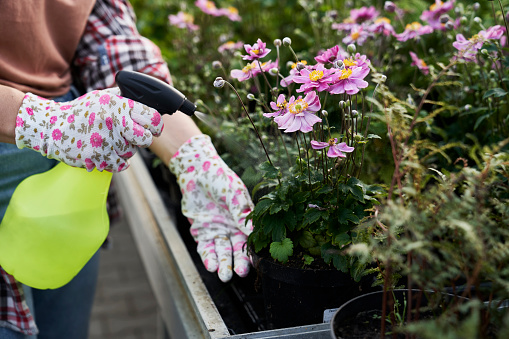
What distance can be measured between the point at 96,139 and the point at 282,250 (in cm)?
46

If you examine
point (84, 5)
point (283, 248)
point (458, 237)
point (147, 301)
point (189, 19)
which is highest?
point (458, 237)

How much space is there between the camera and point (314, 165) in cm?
120

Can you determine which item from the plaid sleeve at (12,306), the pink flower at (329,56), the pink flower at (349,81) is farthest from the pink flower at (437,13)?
the plaid sleeve at (12,306)

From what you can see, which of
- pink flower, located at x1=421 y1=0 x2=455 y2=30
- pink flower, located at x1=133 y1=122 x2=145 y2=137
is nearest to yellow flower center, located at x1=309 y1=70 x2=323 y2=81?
pink flower, located at x1=133 y1=122 x2=145 y2=137

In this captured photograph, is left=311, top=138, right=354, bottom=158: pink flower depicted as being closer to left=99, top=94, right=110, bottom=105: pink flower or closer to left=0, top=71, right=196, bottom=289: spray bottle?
left=99, top=94, right=110, bottom=105: pink flower

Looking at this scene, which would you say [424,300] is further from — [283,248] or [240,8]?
[240,8]

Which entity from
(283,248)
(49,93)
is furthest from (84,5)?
(283,248)

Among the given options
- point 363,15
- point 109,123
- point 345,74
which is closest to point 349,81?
point 345,74

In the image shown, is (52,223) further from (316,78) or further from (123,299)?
(123,299)

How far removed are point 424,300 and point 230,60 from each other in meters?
1.54

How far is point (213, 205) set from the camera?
1.37 meters

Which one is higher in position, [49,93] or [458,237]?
[458,237]

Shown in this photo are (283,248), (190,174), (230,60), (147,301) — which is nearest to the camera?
(283,248)

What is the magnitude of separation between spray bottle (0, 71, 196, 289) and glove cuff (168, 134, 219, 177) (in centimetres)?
19
